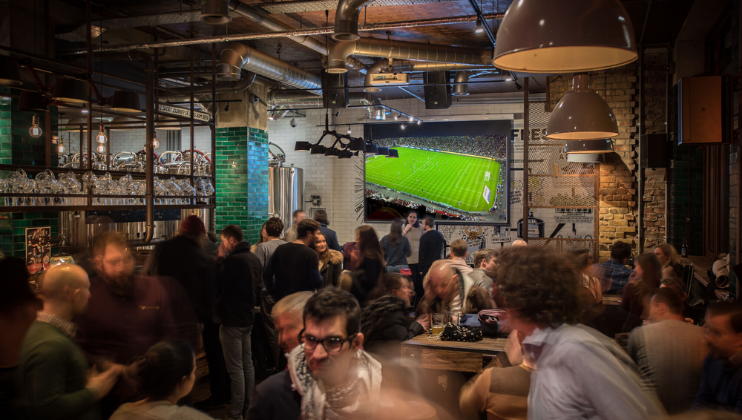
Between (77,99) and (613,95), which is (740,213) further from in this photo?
(77,99)

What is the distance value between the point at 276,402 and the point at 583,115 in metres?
2.52

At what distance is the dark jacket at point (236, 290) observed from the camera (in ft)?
14.2

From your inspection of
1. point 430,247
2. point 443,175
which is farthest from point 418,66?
point 443,175

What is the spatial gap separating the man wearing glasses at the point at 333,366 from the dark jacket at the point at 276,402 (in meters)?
0.09

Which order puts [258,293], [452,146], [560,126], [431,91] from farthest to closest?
[452,146], [431,91], [258,293], [560,126]

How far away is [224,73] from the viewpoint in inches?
260

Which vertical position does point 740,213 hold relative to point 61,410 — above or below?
above

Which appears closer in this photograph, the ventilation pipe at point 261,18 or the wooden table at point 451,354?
the wooden table at point 451,354

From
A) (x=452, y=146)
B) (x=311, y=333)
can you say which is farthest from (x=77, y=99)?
(x=452, y=146)

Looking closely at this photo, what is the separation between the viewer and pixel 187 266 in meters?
4.21

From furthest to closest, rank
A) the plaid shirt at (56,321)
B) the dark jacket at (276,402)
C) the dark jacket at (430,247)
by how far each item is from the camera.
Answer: the dark jacket at (430,247)
the plaid shirt at (56,321)
the dark jacket at (276,402)

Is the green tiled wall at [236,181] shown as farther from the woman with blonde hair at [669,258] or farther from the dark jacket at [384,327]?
the woman with blonde hair at [669,258]

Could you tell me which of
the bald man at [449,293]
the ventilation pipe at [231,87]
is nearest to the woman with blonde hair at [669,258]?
the bald man at [449,293]

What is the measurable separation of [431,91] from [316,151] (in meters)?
2.08
